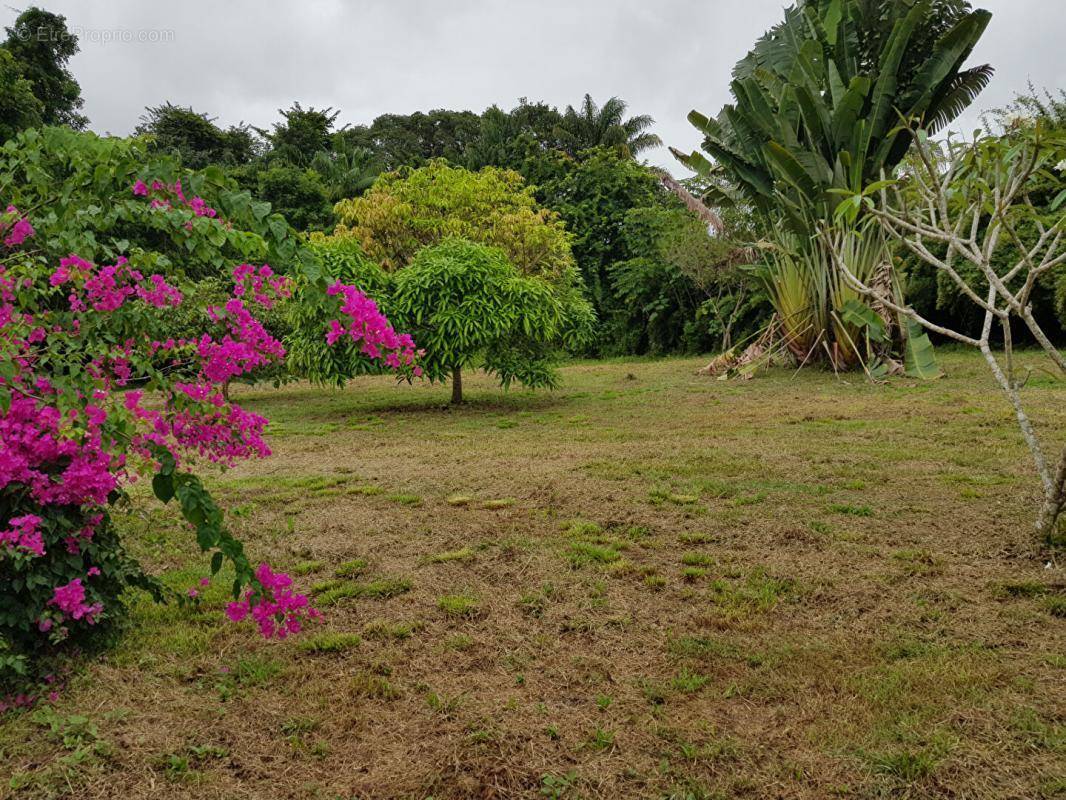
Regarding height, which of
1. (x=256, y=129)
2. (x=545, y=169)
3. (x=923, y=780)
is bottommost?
(x=923, y=780)

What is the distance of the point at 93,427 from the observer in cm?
211

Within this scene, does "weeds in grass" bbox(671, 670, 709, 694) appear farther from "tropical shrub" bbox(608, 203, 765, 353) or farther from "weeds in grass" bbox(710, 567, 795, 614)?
"tropical shrub" bbox(608, 203, 765, 353)

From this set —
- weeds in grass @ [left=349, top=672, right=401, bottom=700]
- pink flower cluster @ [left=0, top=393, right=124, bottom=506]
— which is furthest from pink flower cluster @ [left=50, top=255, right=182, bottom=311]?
weeds in grass @ [left=349, top=672, right=401, bottom=700]

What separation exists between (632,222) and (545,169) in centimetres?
369

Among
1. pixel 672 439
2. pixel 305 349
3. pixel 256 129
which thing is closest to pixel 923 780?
pixel 672 439

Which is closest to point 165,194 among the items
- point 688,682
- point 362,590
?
point 362,590

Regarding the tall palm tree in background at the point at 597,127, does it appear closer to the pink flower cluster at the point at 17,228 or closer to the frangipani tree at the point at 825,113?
the frangipani tree at the point at 825,113

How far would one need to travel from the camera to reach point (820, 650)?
110 inches

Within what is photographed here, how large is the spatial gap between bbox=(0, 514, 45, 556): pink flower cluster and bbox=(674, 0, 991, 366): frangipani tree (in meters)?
10.0

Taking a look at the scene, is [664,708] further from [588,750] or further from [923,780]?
[923,780]

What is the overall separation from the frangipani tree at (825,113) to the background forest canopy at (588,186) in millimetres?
2280

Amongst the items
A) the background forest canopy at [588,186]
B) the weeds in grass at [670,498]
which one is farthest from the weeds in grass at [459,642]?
the background forest canopy at [588,186]

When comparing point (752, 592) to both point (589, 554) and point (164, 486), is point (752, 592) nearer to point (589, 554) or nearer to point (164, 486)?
point (589, 554)

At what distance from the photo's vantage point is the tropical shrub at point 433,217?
12.4 metres
